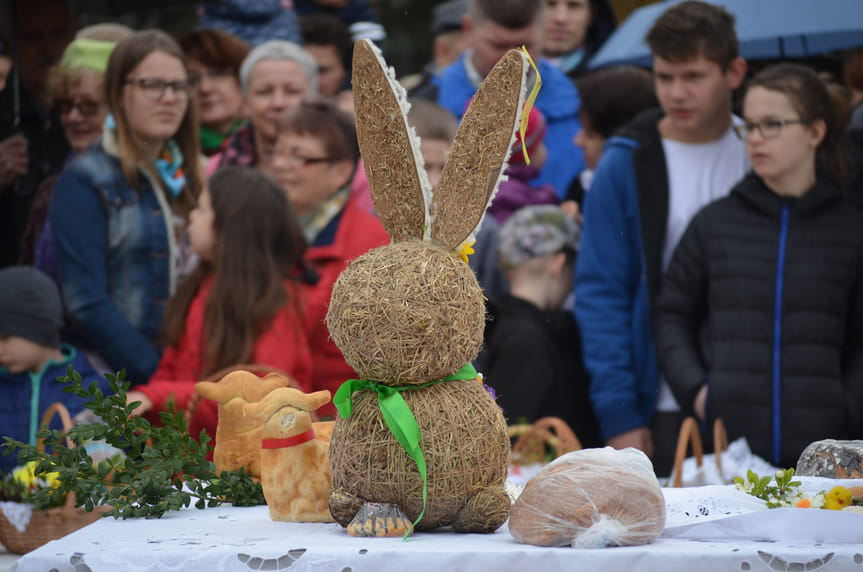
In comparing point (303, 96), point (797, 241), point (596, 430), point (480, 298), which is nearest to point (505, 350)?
point (596, 430)

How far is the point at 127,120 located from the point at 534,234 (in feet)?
6.03

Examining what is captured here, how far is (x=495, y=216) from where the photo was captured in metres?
4.42

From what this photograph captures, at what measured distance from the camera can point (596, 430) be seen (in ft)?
13.5

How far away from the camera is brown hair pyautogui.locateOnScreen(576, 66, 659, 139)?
4.37 m

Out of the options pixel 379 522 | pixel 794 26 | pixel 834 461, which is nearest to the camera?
pixel 379 522

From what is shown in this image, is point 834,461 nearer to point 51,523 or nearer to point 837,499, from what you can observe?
point 837,499

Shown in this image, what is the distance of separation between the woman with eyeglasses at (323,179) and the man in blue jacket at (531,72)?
1.61 feet

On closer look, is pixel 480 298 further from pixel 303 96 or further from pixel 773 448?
pixel 303 96

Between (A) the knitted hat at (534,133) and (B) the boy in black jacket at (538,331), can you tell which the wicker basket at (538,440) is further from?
(A) the knitted hat at (534,133)

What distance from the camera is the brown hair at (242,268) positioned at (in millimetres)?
3959

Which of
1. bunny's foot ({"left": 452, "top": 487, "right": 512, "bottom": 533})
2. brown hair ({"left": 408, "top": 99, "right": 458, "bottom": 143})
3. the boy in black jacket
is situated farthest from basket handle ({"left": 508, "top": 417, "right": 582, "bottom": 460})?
bunny's foot ({"left": 452, "top": 487, "right": 512, "bottom": 533})

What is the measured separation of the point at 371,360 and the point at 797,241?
250 cm

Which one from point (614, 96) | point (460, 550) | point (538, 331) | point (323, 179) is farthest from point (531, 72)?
point (460, 550)

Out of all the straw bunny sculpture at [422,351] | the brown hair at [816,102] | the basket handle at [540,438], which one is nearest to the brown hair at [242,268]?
the basket handle at [540,438]
